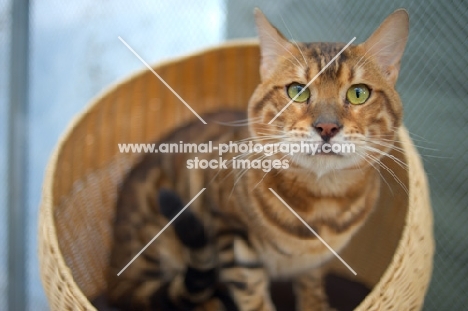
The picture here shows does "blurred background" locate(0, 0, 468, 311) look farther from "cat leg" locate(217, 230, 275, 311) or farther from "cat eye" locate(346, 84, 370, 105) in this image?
"cat leg" locate(217, 230, 275, 311)

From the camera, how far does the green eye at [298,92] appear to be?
82 centimetres

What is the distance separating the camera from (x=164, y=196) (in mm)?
913

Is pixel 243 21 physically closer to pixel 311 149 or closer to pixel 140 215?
pixel 311 149

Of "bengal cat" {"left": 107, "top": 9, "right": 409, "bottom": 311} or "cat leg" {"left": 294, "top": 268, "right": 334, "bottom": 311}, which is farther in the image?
"cat leg" {"left": 294, "top": 268, "right": 334, "bottom": 311}

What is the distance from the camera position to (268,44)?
88 centimetres

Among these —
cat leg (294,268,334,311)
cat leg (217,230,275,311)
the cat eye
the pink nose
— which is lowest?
cat leg (294,268,334,311)

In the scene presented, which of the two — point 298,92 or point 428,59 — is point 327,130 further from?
point 428,59

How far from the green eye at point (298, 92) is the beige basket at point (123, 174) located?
4.8 inches

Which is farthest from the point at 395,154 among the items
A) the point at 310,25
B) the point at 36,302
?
the point at 36,302

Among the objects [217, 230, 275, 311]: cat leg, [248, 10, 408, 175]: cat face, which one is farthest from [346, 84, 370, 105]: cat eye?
[217, 230, 275, 311]: cat leg

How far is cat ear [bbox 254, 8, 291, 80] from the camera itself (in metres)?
0.87

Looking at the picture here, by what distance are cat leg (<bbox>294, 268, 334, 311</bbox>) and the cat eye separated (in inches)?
13.1

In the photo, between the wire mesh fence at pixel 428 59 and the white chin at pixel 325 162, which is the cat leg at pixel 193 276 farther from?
the wire mesh fence at pixel 428 59

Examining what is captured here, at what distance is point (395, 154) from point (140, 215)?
19.7 inches
